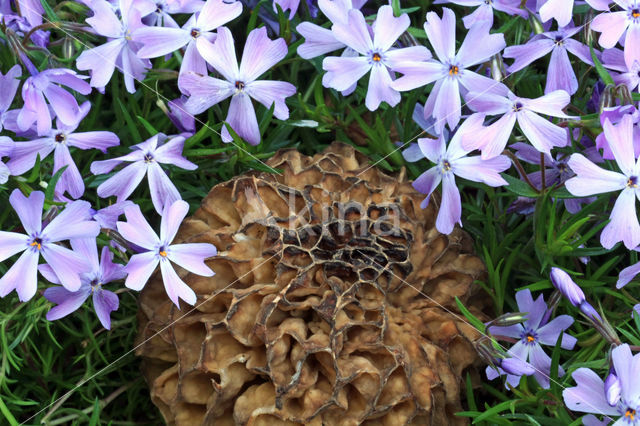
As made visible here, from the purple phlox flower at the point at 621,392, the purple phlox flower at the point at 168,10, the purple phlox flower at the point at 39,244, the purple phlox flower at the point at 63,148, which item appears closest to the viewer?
the purple phlox flower at the point at 621,392

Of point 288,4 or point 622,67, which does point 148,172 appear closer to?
point 288,4

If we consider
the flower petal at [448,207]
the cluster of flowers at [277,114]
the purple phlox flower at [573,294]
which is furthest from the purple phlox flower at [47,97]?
the purple phlox flower at [573,294]

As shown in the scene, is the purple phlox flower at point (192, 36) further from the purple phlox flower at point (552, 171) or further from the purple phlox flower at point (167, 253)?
the purple phlox flower at point (552, 171)

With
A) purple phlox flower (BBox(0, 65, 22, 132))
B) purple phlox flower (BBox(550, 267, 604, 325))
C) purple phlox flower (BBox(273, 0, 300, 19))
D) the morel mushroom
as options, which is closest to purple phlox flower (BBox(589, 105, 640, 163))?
purple phlox flower (BBox(550, 267, 604, 325))

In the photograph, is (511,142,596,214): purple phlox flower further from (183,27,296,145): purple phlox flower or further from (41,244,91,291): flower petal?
(41,244,91,291): flower petal

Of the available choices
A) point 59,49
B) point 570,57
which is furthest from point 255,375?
point 570,57

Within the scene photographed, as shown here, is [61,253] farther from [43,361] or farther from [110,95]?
[110,95]

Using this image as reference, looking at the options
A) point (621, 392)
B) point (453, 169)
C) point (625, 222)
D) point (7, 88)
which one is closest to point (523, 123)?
point (453, 169)
